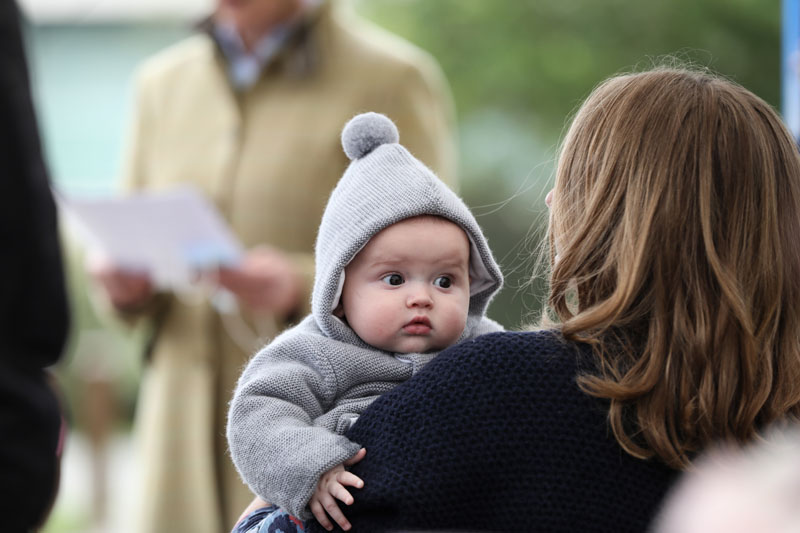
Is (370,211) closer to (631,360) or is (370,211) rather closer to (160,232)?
(631,360)

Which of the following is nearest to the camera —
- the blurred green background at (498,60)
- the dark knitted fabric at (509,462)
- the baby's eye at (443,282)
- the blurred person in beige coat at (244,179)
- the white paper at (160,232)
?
the dark knitted fabric at (509,462)

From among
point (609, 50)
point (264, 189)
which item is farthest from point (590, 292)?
point (609, 50)

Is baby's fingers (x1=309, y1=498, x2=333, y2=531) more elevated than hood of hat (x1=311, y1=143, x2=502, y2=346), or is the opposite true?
hood of hat (x1=311, y1=143, x2=502, y2=346)

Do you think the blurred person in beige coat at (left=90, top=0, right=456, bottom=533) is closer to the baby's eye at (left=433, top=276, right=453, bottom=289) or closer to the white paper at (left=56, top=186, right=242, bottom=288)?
the white paper at (left=56, top=186, right=242, bottom=288)

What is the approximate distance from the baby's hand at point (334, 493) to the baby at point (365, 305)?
27 millimetres

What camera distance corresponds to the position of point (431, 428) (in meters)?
1.34

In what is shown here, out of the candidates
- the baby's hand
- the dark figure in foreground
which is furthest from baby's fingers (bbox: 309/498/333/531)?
the dark figure in foreground

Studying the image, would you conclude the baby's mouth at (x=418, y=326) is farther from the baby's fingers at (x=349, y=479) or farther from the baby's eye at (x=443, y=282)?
the baby's fingers at (x=349, y=479)

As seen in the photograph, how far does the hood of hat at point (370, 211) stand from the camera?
5.02ft

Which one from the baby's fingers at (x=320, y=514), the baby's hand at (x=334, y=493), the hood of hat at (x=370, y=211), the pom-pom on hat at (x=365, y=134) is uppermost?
the pom-pom on hat at (x=365, y=134)

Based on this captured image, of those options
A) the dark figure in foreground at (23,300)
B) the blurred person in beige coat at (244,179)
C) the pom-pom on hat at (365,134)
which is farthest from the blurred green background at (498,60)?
the dark figure in foreground at (23,300)

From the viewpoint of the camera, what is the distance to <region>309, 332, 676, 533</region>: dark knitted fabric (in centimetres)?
131

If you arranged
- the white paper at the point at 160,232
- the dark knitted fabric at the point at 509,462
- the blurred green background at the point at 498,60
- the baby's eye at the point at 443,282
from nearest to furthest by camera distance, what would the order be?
the dark knitted fabric at the point at 509,462 < the baby's eye at the point at 443,282 < the white paper at the point at 160,232 < the blurred green background at the point at 498,60

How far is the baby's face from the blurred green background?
8.43m
